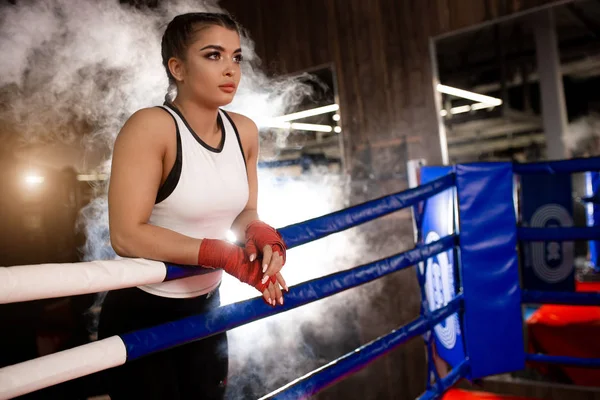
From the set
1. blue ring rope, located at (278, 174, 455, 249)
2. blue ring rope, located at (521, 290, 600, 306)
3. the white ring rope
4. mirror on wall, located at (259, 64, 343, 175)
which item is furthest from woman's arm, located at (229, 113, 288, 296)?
mirror on wall, located at (259, 64, 343, 175)

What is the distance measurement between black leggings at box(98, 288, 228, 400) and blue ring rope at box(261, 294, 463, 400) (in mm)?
190

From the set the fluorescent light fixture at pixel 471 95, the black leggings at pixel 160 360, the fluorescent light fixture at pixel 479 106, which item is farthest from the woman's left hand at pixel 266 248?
the fluorescent light fixture at pixel 479 106

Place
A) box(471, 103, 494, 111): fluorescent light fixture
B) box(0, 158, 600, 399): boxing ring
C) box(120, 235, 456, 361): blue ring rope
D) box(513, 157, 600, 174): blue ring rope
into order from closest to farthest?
box(120, 235, 456, 361): blue ring rope, box(0, 158, 600, 399): boxing ring, box(513, 157, 600, 174): blue ring rope, box(471, 103, 494, 111): fluorescent light fixture

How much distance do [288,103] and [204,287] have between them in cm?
408

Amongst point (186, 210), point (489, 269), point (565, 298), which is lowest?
point (565, 298)

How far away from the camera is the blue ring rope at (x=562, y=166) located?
2.19 m

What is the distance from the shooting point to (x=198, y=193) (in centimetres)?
117

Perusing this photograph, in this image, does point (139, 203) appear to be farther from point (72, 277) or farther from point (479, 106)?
point (479, 106)

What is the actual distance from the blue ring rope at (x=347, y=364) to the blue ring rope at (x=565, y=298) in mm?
540

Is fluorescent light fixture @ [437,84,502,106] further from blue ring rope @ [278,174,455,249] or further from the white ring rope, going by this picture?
the white ring rope

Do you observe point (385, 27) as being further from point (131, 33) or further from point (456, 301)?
point (456, 301)

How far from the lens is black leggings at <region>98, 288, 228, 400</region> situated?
114 centimetres

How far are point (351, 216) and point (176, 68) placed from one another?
0.75m

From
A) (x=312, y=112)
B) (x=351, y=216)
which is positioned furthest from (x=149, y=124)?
(x=312, y=112)
